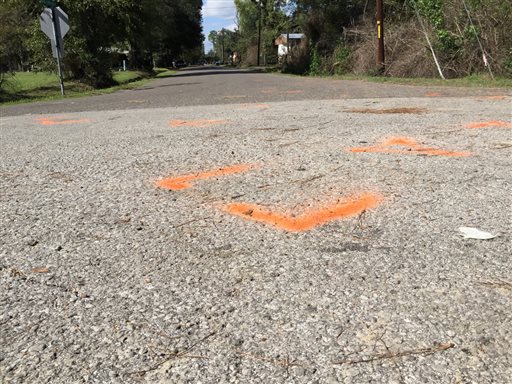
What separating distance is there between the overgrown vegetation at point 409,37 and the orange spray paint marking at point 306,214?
13.9 metres

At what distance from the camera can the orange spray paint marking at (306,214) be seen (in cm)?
300

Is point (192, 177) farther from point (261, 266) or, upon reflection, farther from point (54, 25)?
point (54, 25)

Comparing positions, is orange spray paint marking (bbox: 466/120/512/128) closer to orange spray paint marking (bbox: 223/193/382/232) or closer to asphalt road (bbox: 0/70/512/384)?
asphalt road (bbox: 0/70/512/384)

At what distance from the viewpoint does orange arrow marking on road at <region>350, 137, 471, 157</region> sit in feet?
15.3

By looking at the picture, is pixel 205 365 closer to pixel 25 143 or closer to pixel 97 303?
pixel 97 303

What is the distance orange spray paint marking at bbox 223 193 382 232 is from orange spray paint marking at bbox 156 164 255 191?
71 centimetres

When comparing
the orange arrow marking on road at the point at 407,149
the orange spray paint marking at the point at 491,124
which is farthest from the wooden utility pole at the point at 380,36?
the orange arrow marking on road at the point at 407,149

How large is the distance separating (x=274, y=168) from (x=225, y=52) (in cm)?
16237

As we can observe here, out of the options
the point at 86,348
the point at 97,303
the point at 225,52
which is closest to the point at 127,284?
the point at 97,303

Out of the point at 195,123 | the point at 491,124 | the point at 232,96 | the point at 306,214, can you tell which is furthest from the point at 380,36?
the point at 306,214

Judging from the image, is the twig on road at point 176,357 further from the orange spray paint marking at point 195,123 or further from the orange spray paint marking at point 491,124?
the orange spray paint marking at point 195,123

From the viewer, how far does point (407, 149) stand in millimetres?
4926

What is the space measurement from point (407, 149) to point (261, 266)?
296cm

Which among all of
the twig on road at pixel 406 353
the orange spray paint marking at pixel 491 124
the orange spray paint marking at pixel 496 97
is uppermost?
the orange spray paint marking at pixel 496 97
